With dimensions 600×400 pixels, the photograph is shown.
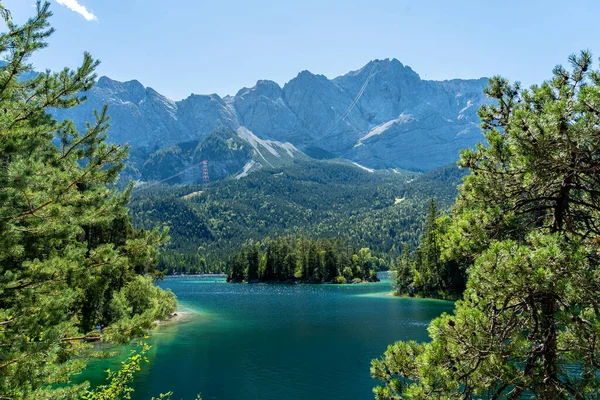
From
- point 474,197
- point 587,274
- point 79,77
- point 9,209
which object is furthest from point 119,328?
point 587,274

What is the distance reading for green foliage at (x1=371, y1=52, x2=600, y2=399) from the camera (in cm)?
687

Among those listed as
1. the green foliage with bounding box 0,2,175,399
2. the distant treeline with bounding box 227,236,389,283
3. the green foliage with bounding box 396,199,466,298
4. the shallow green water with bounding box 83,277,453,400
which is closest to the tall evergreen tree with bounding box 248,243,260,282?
the distant treeline with bounding box 227,236,389,283

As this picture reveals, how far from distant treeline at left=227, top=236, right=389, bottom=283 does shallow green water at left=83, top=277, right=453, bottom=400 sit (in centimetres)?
7309

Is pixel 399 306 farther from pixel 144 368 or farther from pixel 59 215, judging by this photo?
pixel 59 215

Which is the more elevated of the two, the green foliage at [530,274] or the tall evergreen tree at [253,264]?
the green foliage at [530,274]

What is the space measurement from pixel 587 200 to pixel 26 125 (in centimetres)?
1290

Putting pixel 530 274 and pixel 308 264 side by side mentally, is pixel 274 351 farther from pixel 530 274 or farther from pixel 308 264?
pixel 308 264

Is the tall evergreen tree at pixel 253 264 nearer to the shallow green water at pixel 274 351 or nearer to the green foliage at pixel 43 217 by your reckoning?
the shallow green water at pixel 274 351

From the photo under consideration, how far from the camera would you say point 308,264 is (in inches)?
6137

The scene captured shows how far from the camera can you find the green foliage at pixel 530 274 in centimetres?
687

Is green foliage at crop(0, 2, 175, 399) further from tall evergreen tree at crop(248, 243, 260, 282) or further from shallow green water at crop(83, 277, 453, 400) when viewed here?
tall evergreen tree at crop(248, 243, 260, 282)

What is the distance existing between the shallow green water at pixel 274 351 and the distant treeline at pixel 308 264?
240 feet

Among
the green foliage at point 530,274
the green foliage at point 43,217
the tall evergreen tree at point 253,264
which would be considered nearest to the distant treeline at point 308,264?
the tall evergreen tree at point 253,264

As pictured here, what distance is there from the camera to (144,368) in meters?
38.2
